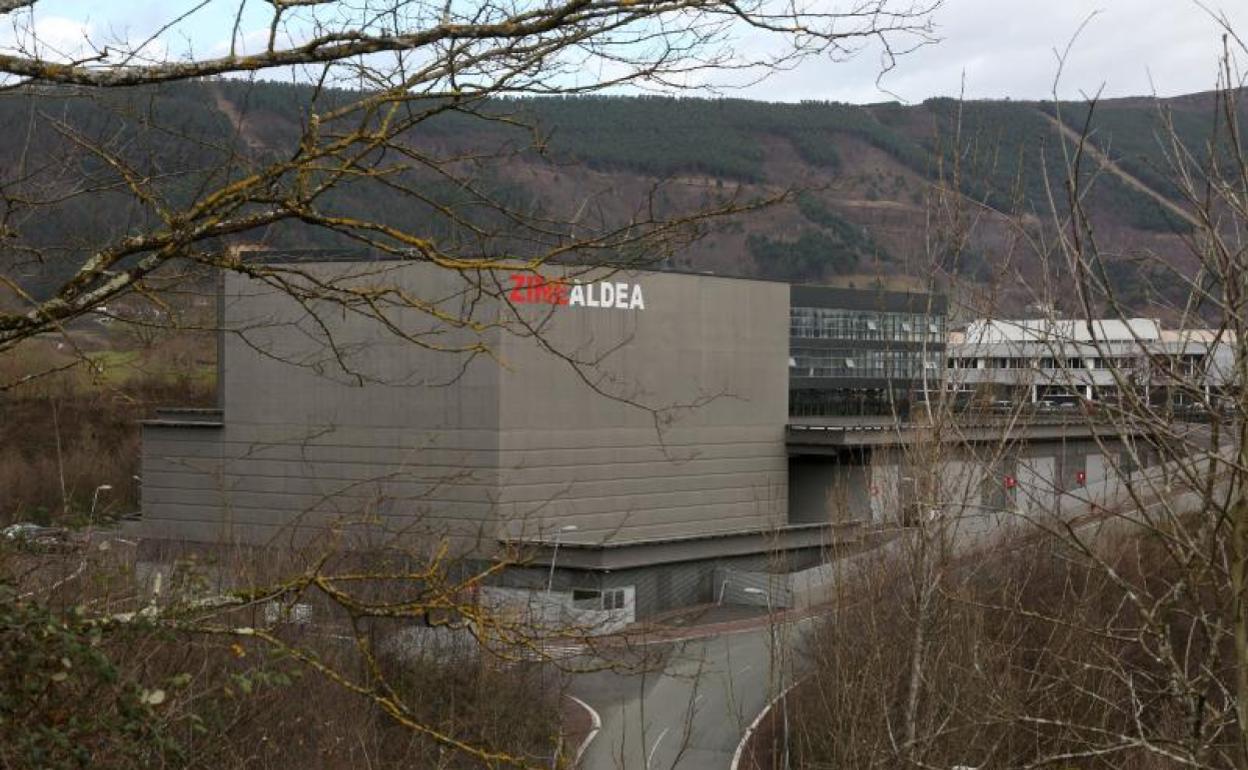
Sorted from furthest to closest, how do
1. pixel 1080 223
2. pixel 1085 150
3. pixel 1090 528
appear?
pixel 1090 528 → pixel 1085 150 → pixel 1080 223

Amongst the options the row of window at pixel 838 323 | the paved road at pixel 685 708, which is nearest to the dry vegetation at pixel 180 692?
the paved road at pixel 685 708

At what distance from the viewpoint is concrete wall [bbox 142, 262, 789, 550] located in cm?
3747

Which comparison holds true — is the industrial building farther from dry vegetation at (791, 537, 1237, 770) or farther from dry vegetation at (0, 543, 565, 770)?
dry vegetation at (0, 543, 565, 770)

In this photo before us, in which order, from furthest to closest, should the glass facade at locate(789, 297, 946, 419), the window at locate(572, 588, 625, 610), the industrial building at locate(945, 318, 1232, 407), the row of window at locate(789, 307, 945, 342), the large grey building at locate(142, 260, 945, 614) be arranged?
the row of window at locate(789, 307, 945, 342)
the glass facade at locate(789, 297, 946, 419)
the large grey building at locate(142, 260, 945, 614)
the window at locate(572, 588, 625, 610)
the industrial building at locate(945, 318, 1232, 407)

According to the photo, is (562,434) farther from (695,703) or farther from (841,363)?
(841,363)

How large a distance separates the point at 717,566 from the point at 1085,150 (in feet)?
114

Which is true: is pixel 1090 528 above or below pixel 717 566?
above

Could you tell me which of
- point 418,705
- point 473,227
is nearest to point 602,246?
point 473,227

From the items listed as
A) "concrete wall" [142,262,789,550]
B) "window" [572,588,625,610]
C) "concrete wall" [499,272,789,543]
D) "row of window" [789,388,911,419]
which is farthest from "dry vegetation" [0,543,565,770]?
"row of window" [789,388,911,419]

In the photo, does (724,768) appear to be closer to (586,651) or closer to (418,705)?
(418,705)

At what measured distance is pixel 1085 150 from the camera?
18.8 ft

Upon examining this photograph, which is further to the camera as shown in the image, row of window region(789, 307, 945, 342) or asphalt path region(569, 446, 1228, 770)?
row of window region(789, 307, 945, 342)

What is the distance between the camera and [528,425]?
3831cm

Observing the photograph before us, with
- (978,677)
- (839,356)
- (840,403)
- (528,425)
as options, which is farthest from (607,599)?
(978,677)
